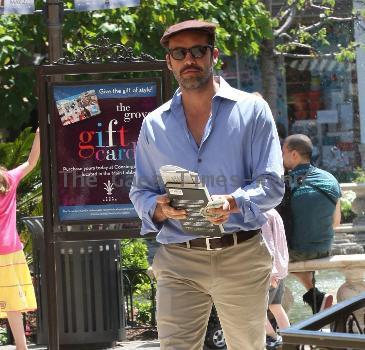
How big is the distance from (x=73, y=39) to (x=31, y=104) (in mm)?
1160

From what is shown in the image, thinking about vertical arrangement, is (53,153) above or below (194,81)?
below

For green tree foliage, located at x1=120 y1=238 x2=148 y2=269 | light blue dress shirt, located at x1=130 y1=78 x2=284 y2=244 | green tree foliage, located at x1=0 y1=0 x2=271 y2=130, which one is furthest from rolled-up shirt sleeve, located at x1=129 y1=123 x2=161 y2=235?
green tree foliage, located at x1=0 y1=0 x2=271 y2=130

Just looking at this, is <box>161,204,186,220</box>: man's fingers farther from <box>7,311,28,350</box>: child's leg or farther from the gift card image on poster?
<box>7,311,28,350</box>: child's leg

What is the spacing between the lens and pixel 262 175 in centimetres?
480

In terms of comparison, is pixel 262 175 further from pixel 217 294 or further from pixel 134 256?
pixel 134 256

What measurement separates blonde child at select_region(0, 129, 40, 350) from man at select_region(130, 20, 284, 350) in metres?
3.57

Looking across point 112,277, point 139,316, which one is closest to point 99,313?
point 112,277

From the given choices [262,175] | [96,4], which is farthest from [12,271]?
[262,175]

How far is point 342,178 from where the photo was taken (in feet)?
83.8

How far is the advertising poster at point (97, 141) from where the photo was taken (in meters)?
7.77

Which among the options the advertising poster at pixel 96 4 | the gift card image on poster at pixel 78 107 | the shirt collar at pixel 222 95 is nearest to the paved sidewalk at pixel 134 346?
the gift card image on poster at pixel 78 107

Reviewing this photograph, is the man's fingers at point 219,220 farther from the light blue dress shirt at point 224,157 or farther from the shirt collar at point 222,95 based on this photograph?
the shirt collar at point 222,95

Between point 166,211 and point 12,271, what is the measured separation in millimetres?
3938

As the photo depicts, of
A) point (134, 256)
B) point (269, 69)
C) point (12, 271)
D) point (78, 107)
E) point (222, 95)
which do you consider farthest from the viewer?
point (269, 69)
